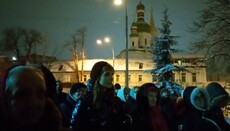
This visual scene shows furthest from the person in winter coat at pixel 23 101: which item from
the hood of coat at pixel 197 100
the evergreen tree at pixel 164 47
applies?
the evergreen tree at pixel 164 47

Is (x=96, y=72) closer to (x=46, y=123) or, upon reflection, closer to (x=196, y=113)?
(x=196, y=113)

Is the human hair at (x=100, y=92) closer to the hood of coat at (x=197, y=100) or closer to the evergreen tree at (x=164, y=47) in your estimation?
the hood of coat at (x=197, y=100)

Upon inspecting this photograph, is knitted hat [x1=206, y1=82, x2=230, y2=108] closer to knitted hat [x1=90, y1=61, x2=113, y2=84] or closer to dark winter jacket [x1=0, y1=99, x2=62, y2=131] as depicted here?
knitted hat [x1=90, y1=61, x2=113, y2=84]

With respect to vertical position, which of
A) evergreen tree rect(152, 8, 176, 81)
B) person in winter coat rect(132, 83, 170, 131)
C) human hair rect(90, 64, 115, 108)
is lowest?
person in winter coat rect(132, 83, 170, 131)

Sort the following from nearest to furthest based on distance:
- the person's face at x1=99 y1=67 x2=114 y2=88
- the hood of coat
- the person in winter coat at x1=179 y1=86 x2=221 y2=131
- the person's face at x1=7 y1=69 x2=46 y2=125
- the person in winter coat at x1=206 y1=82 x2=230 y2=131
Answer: the person's face at x1=7 y1=69 x2=46 y2=125
the person's face at x1=99 y1=67 x2=114 y2=88
the person in winter coat at x1=179 y1=86 x2=221 y2=131
the hood of coat
the person in winter coat at x1=206 y1=82 x2=230 y2=131

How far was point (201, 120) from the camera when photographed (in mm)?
4223

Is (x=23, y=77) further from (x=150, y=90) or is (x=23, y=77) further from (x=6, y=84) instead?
(x=150, y=90)

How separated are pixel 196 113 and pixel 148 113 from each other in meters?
0.69

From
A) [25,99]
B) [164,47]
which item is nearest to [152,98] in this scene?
[25,99]

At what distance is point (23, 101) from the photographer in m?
1.78

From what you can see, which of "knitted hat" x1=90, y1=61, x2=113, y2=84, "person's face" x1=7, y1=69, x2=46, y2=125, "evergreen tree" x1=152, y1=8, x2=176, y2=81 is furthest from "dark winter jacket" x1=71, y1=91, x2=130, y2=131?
"evergreen tree" x1=152, y1=8, x2=176, y2=81

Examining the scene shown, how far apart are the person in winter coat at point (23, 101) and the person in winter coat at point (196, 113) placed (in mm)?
2740

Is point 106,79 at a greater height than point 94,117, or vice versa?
point 106,79

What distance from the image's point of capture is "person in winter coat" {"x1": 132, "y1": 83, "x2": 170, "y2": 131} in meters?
4.25
